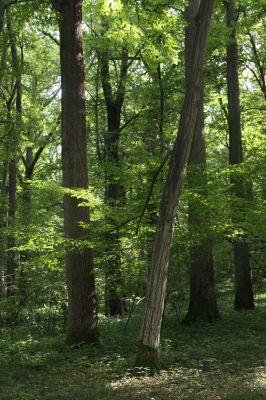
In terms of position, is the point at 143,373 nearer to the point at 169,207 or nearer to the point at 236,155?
the point at 169,207

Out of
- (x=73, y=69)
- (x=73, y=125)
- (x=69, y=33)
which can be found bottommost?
(x=73, y=125)

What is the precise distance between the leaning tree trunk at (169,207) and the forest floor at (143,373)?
0.57m

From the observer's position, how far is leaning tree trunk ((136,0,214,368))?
7.09m

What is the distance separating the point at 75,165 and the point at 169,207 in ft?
10.4

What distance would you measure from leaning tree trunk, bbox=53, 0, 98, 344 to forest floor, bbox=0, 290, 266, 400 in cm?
84

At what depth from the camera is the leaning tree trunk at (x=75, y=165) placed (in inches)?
368

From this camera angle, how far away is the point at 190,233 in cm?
930

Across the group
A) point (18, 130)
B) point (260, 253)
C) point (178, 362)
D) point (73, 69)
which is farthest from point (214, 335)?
point (18, 130)

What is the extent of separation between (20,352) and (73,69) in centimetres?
604

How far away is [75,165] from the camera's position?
31.3 ft

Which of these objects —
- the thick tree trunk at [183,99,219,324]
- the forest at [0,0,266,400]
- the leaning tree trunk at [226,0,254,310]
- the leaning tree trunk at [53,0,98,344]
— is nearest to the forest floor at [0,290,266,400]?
the forest at [0,0,266,400]

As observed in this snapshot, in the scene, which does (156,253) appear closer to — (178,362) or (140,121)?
(178,362)

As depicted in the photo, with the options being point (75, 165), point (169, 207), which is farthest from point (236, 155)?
point (169, 207)

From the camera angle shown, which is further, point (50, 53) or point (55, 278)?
point (50, 53)
